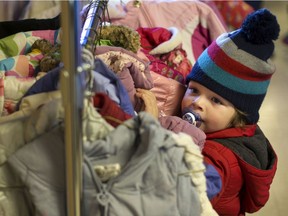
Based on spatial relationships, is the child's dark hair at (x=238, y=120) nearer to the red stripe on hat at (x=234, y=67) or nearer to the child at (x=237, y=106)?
the child at (x=237, y=106)

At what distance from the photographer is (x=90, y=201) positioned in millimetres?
750

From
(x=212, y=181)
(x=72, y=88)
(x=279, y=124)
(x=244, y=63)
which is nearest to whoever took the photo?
(x=72, y=88)

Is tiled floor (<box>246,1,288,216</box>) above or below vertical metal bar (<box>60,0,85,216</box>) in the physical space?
below

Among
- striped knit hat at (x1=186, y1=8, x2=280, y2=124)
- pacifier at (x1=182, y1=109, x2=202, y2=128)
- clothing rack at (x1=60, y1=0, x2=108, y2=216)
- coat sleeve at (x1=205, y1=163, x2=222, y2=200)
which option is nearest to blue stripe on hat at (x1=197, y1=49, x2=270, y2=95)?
striped knit hat at (x1=186, y1=8, x2=280, y2=124)

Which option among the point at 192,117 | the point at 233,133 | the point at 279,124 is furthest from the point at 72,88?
the point at 279,124

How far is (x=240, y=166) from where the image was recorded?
113 centimetres

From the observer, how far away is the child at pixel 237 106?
111cm

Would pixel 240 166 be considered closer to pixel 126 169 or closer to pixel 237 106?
pixel 237 106

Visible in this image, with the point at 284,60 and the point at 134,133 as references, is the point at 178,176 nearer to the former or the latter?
the point at 134,133

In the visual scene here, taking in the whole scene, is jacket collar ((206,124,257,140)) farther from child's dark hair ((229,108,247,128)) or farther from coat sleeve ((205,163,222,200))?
coat sleeve ((205,163,222,200))

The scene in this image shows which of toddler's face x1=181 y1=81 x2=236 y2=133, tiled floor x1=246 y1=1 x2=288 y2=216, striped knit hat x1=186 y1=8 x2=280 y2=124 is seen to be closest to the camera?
striped knit hat x1=186 y1=8 x2=280 y2=124

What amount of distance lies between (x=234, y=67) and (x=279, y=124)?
1.06 m

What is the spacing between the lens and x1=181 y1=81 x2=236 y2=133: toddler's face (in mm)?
1210

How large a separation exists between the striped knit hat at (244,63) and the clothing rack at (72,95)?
0.58 meters
